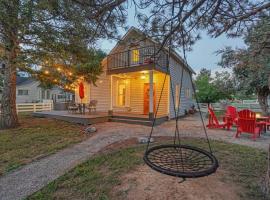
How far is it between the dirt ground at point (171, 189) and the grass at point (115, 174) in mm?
156

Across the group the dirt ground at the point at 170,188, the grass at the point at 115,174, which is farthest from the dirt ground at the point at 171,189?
the grass at the point at 115,174

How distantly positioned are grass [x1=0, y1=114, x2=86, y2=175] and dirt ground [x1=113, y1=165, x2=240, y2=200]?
2908 millimetres

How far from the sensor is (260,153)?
15.8ft

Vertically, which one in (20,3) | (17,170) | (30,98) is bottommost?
(17,170)

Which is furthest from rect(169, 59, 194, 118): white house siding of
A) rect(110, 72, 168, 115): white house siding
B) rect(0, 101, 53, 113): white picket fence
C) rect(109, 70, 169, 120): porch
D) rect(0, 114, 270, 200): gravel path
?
rect(0, 101, 53, 113): white picket fence

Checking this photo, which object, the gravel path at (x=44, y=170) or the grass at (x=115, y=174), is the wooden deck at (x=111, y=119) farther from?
the grass at (x=115, y=174)

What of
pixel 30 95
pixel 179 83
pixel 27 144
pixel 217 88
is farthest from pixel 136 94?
pixel 30 95

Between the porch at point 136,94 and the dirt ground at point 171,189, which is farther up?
the porch at point 136,94

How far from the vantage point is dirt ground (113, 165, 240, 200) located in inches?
106

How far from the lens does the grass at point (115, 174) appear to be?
295 cm

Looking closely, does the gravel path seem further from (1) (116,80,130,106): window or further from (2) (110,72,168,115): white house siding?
(1) (116,80,130,106): window

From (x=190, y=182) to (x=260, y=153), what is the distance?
9.59 ft

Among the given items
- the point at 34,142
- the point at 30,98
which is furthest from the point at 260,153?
the point at 30,98

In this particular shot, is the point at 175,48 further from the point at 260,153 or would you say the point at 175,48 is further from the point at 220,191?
the point at 260,153
